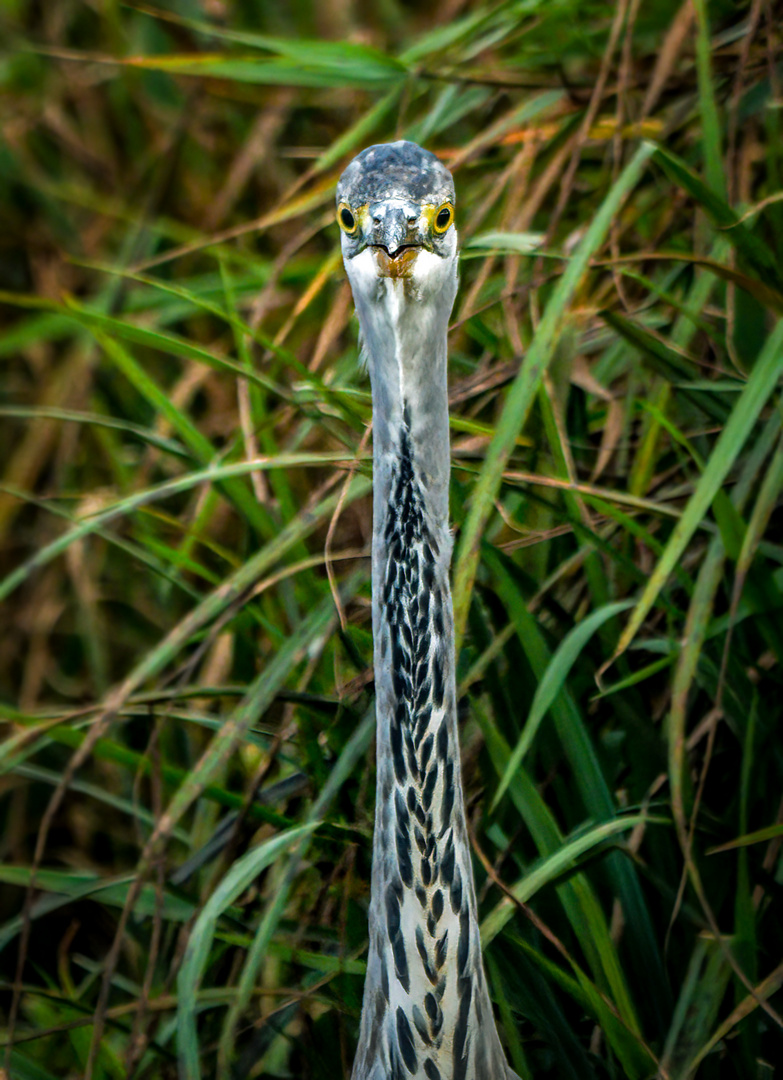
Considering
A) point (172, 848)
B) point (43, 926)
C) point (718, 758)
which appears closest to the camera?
point (718, 758)

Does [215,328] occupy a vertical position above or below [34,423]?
above

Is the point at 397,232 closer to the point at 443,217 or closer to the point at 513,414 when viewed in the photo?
the point at 443,217

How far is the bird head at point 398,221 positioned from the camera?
1186 mm

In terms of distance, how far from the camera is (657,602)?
163 cm

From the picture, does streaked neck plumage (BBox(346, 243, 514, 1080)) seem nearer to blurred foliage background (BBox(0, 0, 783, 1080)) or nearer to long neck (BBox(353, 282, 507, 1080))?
long neck (BBox(353, 282, 507, 1080))

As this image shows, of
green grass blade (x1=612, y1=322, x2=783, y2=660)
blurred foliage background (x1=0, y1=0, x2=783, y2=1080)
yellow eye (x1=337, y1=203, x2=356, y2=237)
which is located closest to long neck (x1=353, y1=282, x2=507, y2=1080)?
yellow eye (x1=337, y1=203, x2=356, y2=237)

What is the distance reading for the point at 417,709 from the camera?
120 cm

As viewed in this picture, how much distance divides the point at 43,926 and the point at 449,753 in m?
2.13

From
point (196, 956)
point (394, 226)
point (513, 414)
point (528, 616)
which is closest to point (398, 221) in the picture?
point (394, 226)

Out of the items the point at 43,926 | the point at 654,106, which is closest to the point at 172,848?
the point at 43,926

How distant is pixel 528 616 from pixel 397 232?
61 cm

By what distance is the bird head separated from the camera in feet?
3.89

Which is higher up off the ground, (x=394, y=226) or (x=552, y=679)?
(x=394, y=226)

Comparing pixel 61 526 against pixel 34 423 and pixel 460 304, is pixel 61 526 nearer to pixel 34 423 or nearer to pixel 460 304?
pixel 34 423
